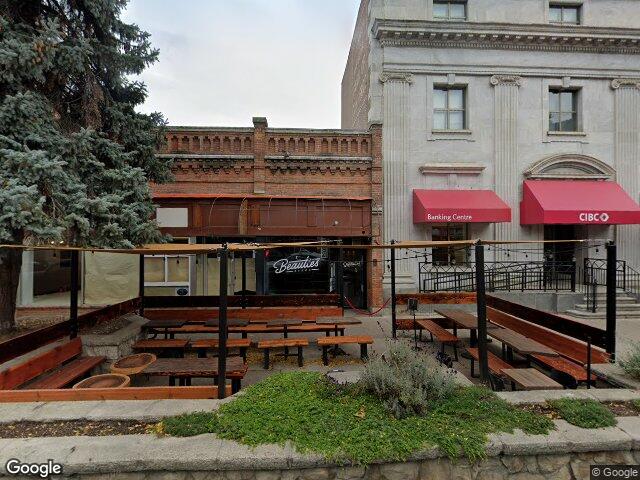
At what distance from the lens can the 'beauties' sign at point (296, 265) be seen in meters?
12.7

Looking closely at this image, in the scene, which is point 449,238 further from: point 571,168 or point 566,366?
point 566,366

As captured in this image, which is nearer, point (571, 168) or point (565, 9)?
point (571, 168)

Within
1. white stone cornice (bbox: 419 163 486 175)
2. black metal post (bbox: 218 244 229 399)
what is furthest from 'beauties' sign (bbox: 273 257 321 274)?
black metal post (bbox: 218 244 229 399)

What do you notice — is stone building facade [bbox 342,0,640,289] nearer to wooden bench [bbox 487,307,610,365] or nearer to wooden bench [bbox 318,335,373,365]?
wooden bench [bbox 487,307,610,365]

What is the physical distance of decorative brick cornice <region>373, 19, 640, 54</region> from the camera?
12734mm

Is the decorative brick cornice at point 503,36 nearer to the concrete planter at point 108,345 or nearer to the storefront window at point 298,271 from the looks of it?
the storefront window at point 298,271

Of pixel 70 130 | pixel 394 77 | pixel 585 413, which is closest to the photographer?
Result: pixel 585 413

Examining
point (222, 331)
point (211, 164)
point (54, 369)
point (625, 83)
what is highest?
point (625, 83)

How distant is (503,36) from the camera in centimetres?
1294

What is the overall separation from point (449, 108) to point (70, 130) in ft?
39.5

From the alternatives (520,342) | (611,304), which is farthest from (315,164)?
(611,304)

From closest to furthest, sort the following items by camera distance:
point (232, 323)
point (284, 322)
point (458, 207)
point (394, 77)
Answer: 1. point (232, 323)
2. point (284, 322)
3. point (458, 207)
4. point (394, 77)

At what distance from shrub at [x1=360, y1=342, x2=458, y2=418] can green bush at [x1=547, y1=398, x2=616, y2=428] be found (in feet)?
3.82

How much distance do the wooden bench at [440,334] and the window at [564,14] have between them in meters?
13.2
